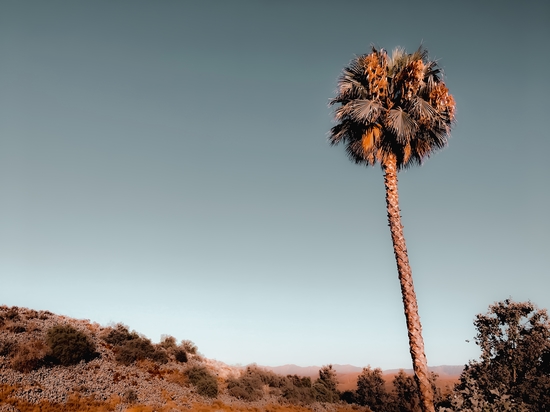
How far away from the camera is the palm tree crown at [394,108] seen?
1367cm

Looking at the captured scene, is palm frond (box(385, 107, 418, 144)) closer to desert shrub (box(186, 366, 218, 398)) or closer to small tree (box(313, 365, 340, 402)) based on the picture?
desert shrub (box(186, 366, 218, 398))

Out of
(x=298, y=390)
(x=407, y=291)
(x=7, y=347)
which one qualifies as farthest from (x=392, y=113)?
(x=298, y=390)

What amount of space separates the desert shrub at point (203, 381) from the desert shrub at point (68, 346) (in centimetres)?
678

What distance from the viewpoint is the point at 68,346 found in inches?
838

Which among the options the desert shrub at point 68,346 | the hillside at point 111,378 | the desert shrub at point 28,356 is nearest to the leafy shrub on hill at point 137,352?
the hillside at point 111,378

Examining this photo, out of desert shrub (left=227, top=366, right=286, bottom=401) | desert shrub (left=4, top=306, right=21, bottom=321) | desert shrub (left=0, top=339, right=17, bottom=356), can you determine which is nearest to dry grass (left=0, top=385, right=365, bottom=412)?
desert shrub (left=227, top=366, right=286, bottom=401)

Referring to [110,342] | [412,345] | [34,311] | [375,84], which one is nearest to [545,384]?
[412,345]

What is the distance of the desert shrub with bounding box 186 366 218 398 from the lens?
2478 centimetres

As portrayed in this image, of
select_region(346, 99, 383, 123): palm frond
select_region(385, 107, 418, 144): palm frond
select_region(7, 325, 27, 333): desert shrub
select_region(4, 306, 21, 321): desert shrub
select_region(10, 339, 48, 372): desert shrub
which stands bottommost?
select_region(10, 339, 48, 372): desert shrub

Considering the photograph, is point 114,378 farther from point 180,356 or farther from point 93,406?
point 180,356

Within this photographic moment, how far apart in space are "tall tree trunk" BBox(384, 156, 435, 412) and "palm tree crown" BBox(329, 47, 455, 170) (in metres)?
0.97

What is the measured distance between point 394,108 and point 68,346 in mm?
21500

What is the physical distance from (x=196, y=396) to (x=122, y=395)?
559cm

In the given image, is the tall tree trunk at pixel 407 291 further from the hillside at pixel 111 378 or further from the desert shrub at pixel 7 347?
the desert shrub at pixel 7 347
